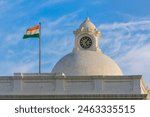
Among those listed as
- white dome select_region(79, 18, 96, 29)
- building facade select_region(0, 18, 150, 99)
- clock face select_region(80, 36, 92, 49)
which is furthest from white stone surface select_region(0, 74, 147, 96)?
white dome select_region(79, 18, 96, 29)

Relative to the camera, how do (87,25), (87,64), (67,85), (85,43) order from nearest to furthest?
(67,85) → (87,64) → (85,43) → (87,25)

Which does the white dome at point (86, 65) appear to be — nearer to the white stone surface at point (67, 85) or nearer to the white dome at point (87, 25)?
the white dome at point (87, 25)

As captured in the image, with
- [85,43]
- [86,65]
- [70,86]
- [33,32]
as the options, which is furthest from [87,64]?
[70,86]

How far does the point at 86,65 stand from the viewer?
7238 cm

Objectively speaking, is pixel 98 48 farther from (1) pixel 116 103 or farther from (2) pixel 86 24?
(1) pixel 116 103

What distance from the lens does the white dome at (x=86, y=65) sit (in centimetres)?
7200

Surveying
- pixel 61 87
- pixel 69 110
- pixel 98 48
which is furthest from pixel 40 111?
pixel 98 48

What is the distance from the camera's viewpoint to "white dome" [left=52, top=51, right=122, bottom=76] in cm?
7200

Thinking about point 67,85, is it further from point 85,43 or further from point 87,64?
point 85,43

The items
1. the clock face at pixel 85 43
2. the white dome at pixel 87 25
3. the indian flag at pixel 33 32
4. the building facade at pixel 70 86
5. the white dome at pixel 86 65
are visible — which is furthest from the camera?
the white dome at pixel 87 25

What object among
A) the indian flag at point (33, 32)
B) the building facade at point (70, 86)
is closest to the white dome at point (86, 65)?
the indian flag at point (33, 32)

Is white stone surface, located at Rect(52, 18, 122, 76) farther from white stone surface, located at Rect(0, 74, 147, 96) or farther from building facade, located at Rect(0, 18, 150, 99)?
white stone surface, located at Rect(0, 74, 147, 96)

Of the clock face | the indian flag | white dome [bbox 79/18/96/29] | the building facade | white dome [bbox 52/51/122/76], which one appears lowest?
the building facade

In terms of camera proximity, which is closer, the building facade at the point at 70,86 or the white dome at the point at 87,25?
the building facade at the point at 70,86
